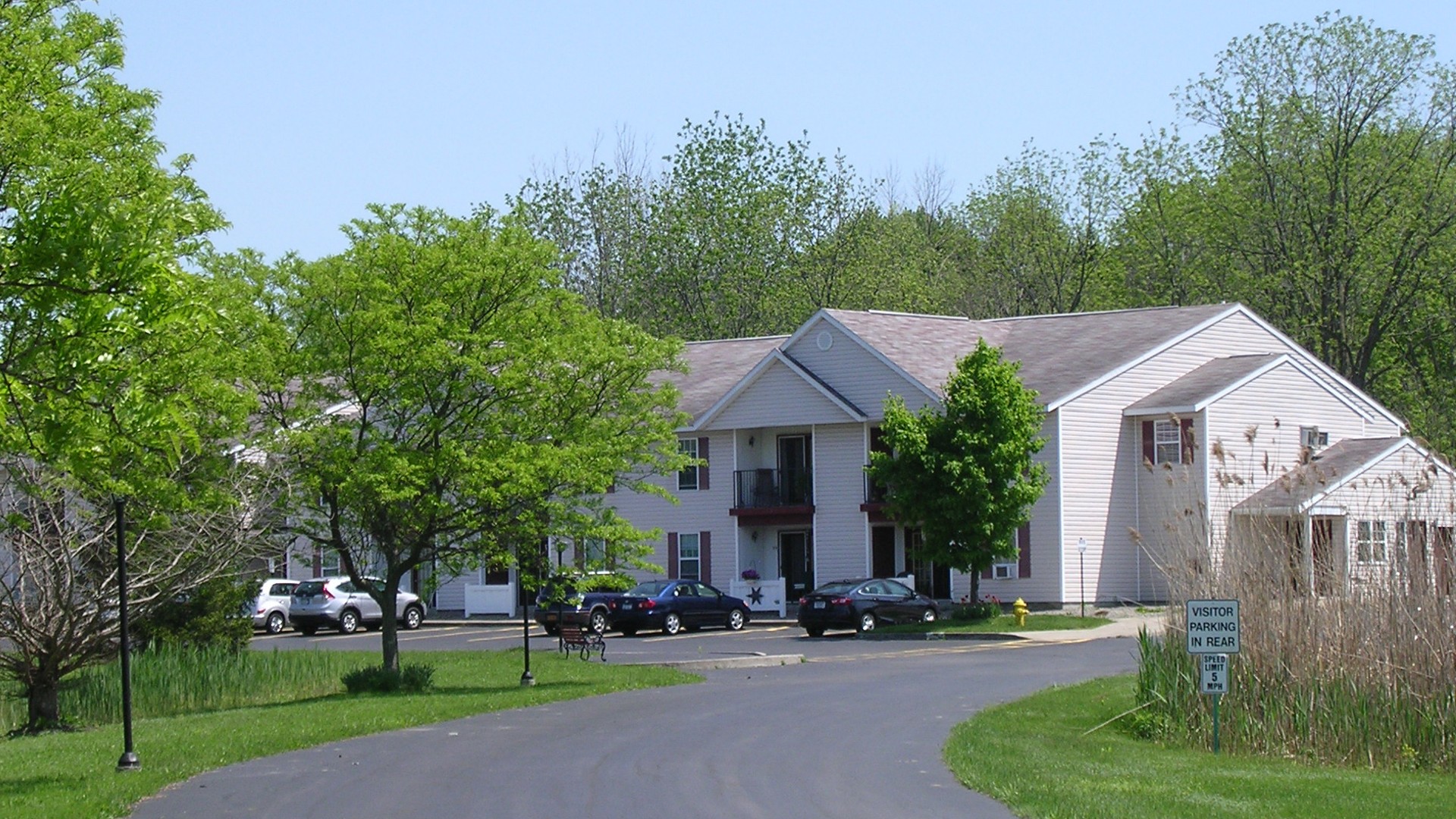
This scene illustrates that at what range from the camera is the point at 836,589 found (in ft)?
132

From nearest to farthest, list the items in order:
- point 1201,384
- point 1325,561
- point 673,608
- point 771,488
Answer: point 1325,561 < point 673,608 < point 1201,384 < point 771,488

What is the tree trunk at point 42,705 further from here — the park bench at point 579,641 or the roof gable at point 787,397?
the roof gable at point 787,397

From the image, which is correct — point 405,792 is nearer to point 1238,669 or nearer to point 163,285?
point 163,285

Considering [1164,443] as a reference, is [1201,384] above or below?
above

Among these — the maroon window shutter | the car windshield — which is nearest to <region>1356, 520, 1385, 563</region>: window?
the car windshield

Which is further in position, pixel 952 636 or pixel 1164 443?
pixel 1164 443

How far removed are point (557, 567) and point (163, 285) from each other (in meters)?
15.2

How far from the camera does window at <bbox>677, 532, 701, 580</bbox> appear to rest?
49.4 meters

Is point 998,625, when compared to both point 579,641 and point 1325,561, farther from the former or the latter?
point 1325,561

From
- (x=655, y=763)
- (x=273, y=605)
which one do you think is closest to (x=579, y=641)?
(x=655, y=763)

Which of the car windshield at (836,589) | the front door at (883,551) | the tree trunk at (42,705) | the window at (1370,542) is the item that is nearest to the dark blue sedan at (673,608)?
the car windshield at (836,589)

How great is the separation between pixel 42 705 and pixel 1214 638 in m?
14.8

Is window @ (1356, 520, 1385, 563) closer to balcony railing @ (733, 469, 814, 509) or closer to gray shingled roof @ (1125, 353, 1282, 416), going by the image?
gray shingled roof @ (1125, 353, 1282, 416)

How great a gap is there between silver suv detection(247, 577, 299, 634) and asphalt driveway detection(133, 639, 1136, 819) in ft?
76.7
